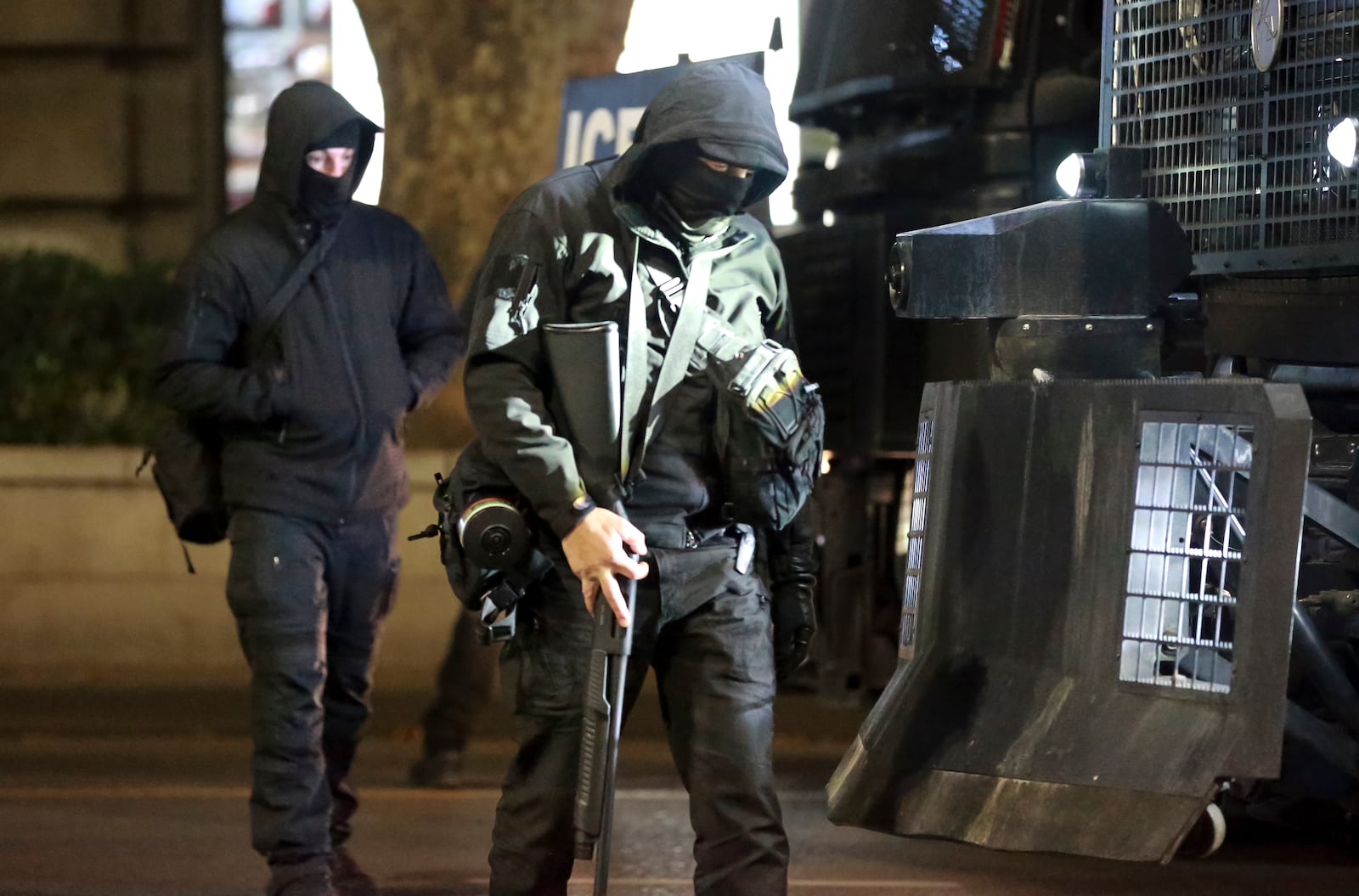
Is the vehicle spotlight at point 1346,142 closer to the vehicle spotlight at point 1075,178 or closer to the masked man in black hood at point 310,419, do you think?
the vehicle spotlight at point 1075,178

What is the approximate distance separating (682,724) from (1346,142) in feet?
5.64

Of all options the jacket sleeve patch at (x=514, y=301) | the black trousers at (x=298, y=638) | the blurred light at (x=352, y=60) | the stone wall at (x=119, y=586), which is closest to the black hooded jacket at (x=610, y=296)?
the jacket sleeve patch at (x=514, y=301)

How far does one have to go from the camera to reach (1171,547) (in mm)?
3539

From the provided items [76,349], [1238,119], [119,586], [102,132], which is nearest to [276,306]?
[1238,119]

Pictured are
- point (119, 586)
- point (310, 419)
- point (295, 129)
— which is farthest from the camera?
point (119, 586)

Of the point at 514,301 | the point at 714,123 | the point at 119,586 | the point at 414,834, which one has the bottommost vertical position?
the point at 414,834

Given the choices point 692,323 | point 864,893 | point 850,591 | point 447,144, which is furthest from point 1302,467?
point 447,144

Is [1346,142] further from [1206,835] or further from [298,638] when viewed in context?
[298,638]

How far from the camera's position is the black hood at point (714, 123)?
154 inches

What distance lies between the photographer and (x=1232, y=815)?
5.49 metres

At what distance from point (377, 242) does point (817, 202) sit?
1921mm

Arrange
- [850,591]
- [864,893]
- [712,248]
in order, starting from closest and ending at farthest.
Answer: [712,248] < [864,893] < [850,591]

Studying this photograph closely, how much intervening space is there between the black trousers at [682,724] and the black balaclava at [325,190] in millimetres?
2002

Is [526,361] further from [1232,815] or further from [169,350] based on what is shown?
[1232,815]
